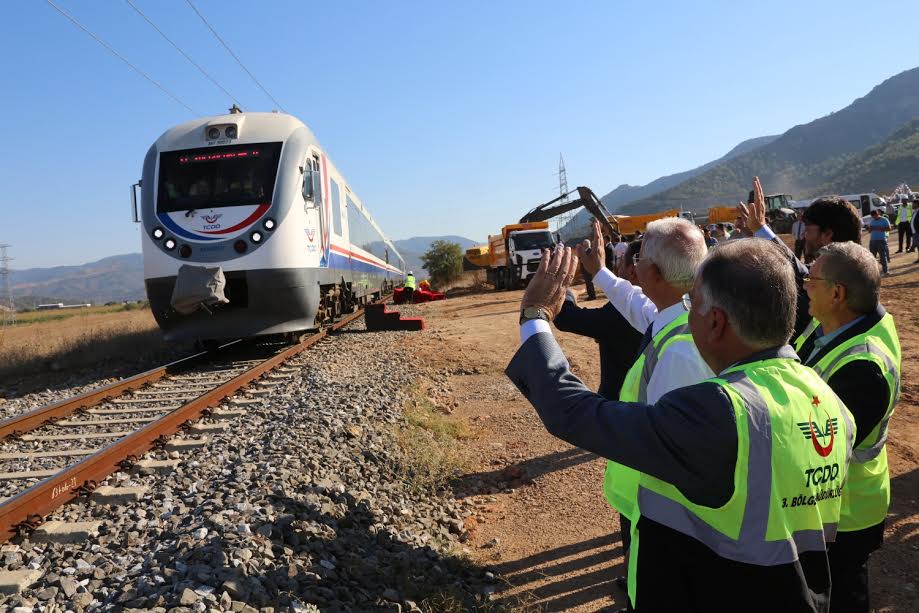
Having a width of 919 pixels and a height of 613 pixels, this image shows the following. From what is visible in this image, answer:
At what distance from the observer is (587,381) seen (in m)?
9.11

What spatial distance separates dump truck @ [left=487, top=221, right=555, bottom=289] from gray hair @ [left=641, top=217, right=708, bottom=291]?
78.9 ft

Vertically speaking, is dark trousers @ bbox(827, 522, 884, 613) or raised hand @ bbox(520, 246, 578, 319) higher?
raised hand @ bbox(520, 246, 578, 319)

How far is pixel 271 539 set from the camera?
142 inches

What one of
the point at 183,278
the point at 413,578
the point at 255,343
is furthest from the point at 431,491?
the point at 255,343

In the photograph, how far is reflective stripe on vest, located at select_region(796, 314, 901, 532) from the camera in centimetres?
242

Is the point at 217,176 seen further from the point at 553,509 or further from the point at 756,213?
the point at 756,213

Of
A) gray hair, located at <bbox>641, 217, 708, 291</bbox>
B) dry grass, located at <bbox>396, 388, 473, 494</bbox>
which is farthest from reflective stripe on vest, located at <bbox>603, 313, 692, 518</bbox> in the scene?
dry grass, located at <bbox>396, 388, 473, 494</bbox>

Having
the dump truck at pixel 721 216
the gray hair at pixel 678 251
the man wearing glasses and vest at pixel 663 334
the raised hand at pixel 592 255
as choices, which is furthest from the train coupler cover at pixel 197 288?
the dump truck at pixel 721 216

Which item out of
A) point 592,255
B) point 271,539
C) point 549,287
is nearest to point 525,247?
point 592,255

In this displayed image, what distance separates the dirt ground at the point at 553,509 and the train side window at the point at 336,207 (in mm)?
5363

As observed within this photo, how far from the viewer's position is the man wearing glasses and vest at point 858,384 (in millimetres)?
2371

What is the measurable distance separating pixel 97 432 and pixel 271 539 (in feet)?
12.8

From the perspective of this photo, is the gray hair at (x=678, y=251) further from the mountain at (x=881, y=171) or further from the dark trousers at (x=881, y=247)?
the mountain at (x=881, y=171)

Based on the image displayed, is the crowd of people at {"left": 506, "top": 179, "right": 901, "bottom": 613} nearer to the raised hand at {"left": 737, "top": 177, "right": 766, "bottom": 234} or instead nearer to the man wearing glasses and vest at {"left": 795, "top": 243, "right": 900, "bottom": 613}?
the man wearing glasses and vest at {"left": 795, "top": 243, "right": 900, "bottom": 613}
